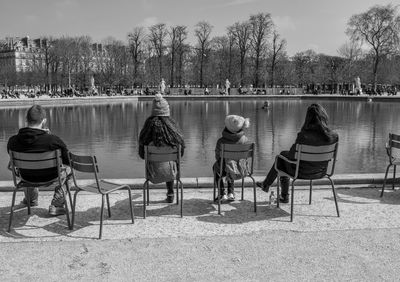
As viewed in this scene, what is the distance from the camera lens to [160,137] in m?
6.00

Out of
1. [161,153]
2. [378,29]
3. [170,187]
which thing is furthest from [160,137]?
[378,29]

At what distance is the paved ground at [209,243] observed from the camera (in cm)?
405

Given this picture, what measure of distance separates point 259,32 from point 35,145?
67.1 meters

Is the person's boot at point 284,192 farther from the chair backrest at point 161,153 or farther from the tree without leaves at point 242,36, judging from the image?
the tree without leaves at point 242,36

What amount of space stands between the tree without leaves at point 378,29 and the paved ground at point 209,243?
201 ft

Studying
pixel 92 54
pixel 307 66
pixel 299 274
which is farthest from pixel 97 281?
pixel 307 66

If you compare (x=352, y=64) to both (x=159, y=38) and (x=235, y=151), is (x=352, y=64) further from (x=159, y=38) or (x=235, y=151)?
(x=235, y=151)

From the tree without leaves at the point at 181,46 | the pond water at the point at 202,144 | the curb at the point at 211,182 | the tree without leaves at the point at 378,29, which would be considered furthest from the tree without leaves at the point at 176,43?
the curb at the point at 211,182

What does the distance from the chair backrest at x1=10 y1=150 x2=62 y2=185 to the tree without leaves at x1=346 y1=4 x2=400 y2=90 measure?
63512 mm

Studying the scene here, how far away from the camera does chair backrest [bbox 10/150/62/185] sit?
Result: 16.7 ft

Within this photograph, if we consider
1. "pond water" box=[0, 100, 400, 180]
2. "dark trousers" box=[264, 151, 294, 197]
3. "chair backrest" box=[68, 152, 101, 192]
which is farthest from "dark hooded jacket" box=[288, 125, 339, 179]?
"pond water" box=[0, 100, 400, 180]

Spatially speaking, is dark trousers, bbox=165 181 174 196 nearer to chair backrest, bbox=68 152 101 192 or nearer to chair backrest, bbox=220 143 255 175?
chair backrest, bbox=220 143 255 175

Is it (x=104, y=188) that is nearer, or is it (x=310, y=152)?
(x=104, y=188)

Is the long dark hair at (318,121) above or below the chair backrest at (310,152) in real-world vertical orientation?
above
